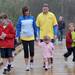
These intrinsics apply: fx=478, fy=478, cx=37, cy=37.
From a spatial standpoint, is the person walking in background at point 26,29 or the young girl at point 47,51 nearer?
the person walking in background at point 26,29

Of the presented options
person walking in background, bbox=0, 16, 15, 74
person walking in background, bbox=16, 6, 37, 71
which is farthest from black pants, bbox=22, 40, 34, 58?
person walking in background, bbox=0, 16, 15, 74

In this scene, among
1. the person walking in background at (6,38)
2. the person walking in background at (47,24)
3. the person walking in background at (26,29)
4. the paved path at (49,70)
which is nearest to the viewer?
the person walking in background at (6,38)

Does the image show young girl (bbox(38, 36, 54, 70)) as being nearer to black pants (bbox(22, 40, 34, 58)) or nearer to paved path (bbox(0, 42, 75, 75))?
paved path (bbox(0, 42, 75, 75))

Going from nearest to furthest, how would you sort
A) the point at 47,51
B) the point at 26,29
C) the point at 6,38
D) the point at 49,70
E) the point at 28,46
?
the point at 6,38
the point at 26,29
the point at 28,46
the point at 49,70
the point at 47,51

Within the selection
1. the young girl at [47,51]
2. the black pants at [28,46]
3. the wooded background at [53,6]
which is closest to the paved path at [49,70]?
the young girl at [47,51]

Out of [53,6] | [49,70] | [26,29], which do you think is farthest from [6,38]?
[53,6]

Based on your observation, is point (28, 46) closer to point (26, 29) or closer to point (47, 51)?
point (26, 29)

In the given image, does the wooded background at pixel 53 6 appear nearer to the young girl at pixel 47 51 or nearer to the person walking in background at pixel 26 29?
the young girl at pixel 47 51

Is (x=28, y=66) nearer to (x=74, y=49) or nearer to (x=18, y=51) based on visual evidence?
(x=74, y=49)

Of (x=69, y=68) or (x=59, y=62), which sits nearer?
(x=69, y=68)

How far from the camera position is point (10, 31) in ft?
45.2

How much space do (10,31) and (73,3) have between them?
33.9 meters

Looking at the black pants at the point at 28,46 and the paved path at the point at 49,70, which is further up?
the black pants at the point at 28,46

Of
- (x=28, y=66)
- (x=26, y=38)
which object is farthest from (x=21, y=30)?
(x=28, y=66)
